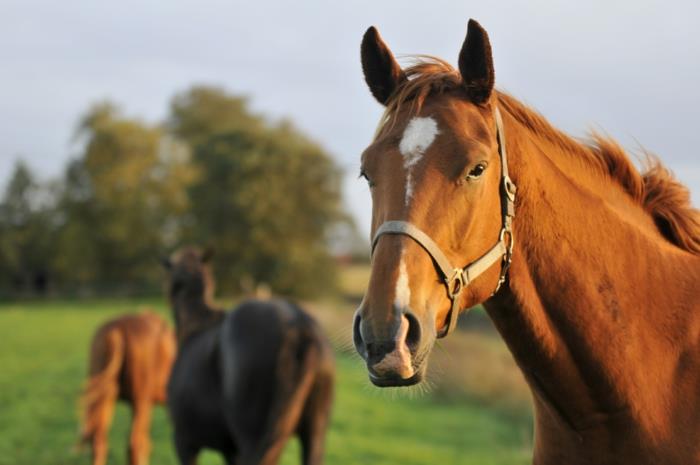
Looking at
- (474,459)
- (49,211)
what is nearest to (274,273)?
(49,211)

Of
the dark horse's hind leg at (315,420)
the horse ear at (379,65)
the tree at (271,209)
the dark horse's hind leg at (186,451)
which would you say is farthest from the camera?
the tree at (271,209)

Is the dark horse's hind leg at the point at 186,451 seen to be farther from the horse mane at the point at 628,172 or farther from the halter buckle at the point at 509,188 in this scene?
the halter buckle at the point at 509,188

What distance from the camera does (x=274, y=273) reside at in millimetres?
44188

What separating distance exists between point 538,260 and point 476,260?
310 mm

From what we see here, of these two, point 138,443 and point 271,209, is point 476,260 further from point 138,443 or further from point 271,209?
point 271,209

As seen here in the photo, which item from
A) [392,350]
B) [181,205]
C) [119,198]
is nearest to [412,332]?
[392,350]

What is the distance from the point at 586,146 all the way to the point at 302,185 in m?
42.2

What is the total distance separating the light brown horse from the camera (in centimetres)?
1027

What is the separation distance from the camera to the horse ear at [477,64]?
103 inches

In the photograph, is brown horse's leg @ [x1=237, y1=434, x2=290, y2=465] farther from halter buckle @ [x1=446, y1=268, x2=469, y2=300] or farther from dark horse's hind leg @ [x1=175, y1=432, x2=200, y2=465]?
halter buckle @ [x1=446, y1=268, x2=469, y2=300]

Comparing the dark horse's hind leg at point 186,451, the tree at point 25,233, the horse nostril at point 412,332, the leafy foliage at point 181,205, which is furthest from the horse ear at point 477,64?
the tree at point 25,233

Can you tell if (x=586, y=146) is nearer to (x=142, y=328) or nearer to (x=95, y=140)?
(x=142, y=328)

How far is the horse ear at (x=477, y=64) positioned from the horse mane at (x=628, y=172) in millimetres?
175

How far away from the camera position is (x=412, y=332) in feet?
7.65
